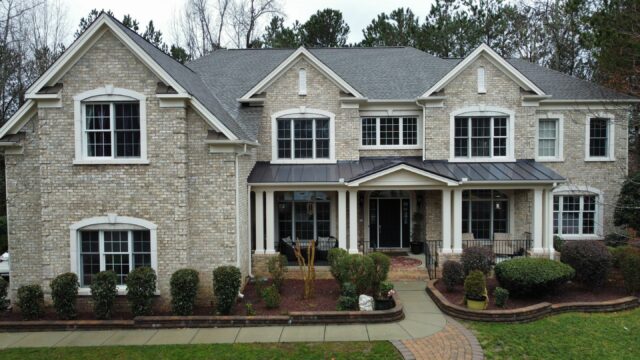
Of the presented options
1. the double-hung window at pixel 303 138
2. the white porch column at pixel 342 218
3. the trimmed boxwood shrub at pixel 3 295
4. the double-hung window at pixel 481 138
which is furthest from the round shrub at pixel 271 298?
the double-hung window at pixel 481 138

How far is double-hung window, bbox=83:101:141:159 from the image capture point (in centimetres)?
1167

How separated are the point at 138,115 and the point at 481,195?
47.2ft

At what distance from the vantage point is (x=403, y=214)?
723 inches

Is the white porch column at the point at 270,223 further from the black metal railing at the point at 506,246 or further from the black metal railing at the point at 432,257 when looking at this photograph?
the black metal railing at the point at 506,246

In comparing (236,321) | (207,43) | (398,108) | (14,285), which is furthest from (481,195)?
(207,43)

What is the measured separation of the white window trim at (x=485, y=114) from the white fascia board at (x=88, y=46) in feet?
36.7

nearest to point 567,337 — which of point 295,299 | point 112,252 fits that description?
point 295,299

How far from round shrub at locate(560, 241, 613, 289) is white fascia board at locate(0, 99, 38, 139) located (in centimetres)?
1769

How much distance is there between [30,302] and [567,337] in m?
14.3

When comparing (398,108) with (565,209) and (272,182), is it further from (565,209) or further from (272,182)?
(565,209)

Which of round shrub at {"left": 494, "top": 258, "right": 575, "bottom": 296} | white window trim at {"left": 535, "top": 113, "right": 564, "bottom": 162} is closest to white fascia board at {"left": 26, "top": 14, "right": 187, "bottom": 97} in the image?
round shrub at {"left": 494, "top": 258, "right": 575, "bottom": 296}

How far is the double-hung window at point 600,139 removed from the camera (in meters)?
18.1

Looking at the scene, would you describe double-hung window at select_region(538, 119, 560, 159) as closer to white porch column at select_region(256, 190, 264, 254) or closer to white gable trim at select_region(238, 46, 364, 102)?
white gable trim at select_region(238, 46, 364, 102)

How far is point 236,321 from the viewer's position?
1047 centimetres
